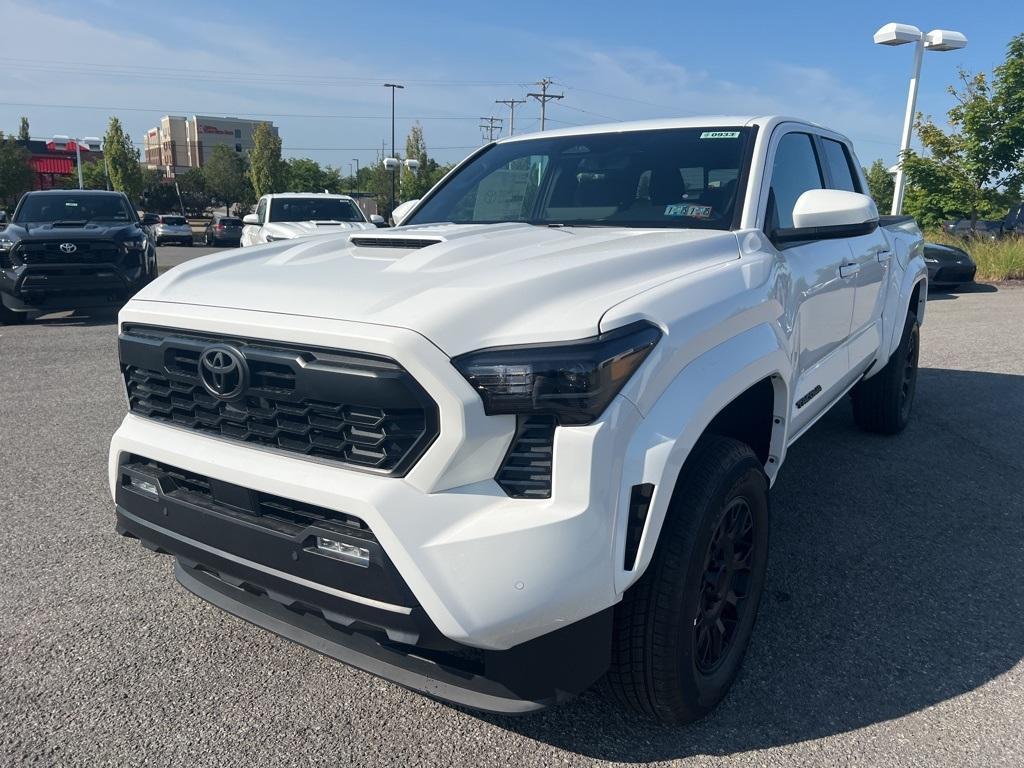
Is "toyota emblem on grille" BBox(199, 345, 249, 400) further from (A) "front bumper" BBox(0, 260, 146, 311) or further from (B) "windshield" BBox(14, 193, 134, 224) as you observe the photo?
(B) "windshield" BBox(14, 193, 134, 224)

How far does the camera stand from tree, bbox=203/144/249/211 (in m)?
67.7

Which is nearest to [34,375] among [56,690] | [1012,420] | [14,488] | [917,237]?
[14,488]

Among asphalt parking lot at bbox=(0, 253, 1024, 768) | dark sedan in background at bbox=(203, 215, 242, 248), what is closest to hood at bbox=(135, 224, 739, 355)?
asphalt parking lot at bbox=(0, 253, 1024, 768)

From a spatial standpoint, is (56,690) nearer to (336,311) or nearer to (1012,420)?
(336,311)

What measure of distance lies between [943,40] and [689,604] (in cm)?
1686

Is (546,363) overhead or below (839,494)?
overhead

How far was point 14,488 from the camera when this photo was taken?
423 centimetres

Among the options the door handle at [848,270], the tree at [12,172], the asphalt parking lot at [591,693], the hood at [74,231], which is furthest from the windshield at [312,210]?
the tree at [12,172]

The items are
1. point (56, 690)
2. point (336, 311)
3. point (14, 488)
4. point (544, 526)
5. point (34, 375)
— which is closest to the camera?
point (544, 526)

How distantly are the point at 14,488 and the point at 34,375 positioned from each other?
3.23m

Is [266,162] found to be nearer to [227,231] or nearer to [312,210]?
[227,231]

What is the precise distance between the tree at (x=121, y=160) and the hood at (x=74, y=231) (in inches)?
2012

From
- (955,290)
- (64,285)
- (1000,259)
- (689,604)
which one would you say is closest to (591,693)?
(689,604)

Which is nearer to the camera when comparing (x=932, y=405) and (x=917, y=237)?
(x=917, y=237)
